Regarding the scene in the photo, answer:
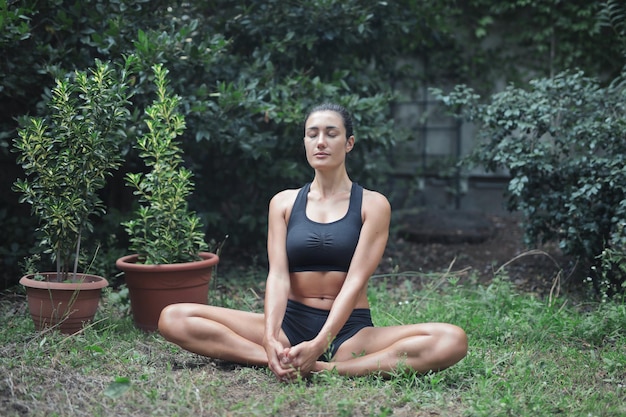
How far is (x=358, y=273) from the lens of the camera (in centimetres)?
321

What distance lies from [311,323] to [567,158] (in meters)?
2.63

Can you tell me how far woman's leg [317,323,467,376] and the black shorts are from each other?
10cm

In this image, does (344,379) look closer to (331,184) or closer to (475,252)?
(331,184)

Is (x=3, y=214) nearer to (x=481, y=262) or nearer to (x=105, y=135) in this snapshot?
(x=105, y=135)

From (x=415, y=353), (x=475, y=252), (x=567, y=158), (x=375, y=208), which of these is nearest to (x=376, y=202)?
(x=375, y=208)

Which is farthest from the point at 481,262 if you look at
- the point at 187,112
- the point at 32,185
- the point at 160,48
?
the point at 32,185

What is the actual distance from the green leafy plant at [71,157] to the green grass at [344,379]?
63cm

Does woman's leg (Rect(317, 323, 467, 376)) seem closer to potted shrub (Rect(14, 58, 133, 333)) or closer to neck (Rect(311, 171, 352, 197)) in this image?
neck (Rect(311, 171, 352, 197))

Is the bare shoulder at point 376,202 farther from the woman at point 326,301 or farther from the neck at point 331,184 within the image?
the neck at point 331,184

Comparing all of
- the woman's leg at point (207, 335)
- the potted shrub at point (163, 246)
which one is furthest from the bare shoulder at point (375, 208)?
the potted shrub at point (163, 246)

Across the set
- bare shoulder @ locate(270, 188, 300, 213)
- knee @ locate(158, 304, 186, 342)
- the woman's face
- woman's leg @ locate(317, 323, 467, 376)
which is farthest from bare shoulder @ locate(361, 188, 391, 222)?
knee @ locate(158, 304, 186, 342)

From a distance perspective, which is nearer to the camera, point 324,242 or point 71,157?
point 324,242

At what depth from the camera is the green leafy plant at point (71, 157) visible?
376cm

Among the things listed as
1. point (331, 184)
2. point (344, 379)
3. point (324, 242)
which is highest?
point (331, 184)
